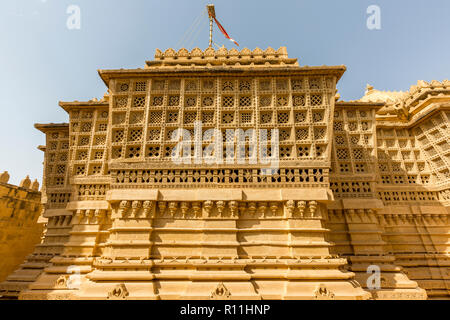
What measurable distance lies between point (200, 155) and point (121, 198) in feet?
9.49

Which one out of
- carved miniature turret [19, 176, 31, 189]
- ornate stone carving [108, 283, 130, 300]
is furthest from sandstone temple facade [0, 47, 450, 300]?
carved miniature turret [19, 176, 31, 189]

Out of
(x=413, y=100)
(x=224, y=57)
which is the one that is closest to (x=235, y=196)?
(x=224, y=57)

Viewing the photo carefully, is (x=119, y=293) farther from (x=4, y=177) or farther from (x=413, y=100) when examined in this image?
(x=413, y=100)

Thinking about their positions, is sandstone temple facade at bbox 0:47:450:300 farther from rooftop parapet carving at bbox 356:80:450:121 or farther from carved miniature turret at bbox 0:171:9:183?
carved miniature turret at bbox 0:171:9:183

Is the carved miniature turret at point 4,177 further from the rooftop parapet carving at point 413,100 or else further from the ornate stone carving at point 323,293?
the rooftop parapet carving at point 413,100

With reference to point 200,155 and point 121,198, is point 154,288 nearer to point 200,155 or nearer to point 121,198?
point 121,198

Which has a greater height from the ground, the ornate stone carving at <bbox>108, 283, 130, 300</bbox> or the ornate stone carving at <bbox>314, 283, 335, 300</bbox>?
the ornate stone carving at <bbox>108, 283, 130, 300</bbox>

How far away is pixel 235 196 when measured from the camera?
23.9 ft

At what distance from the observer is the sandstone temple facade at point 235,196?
681 cm

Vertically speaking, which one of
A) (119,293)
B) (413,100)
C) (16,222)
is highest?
(413,100)

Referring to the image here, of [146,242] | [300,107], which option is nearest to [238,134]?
[300,107]

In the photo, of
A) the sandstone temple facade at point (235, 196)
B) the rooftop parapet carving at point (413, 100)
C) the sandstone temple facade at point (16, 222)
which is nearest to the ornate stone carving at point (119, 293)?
the sandstone temple facade at point (235, 196)

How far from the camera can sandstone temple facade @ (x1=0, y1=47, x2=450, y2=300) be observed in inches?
268

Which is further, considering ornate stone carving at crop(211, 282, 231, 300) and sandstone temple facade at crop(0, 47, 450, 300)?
sandstone temple facade at crop(0, 47, 450, 300)
